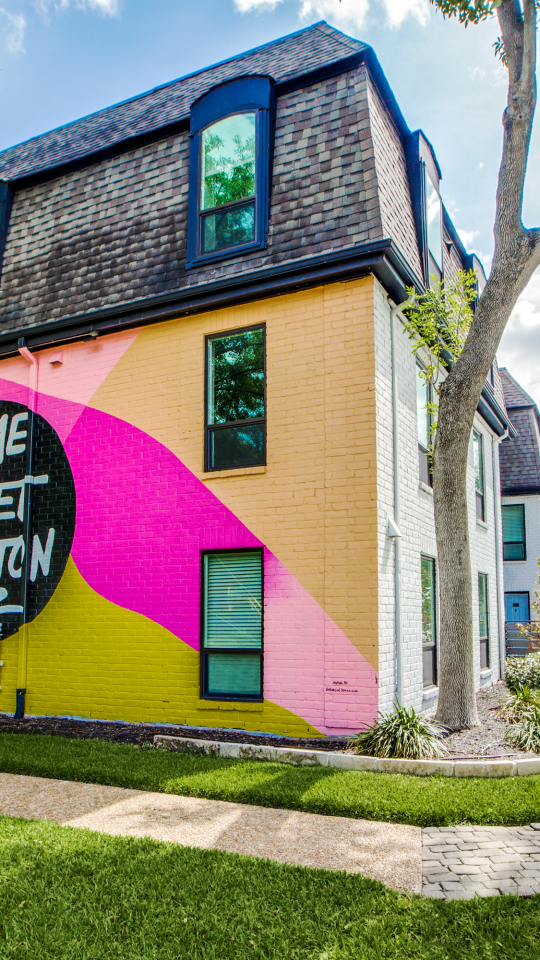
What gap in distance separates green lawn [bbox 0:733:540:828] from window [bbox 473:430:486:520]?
895cm

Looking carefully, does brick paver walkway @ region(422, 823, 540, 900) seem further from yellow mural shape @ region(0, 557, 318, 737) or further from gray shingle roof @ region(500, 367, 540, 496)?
gray shingle roof @ region(500, 367, 540, 496)

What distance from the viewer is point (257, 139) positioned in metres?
9.39

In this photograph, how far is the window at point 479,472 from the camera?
14.6 meters

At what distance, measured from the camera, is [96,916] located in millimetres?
3586

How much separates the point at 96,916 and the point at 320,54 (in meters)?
10.2

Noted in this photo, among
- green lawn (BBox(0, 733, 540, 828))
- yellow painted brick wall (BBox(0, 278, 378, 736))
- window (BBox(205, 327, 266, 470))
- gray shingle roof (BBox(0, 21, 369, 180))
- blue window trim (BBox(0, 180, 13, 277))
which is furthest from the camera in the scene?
blue window trim (BBox(0, 180, 13, 277))

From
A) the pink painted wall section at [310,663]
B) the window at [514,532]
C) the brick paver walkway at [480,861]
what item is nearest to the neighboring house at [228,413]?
the pink painted wall section at [310,663]

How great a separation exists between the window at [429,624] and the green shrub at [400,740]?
260cm

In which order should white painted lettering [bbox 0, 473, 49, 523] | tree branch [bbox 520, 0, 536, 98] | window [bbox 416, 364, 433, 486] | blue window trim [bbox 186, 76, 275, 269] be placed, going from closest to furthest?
1. tree branch [bbox 520, 0, 536, 98]
2. blue window trim [bbox 186, 76, 275, 269]
3. window [bbox 416, 364, 433, 486]
4. white painted lettering [bbox 0, 473, 49, 523]

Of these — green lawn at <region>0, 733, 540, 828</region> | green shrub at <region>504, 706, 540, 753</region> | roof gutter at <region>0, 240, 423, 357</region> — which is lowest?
green lawn at <region>0, 733, 540, 828</region>

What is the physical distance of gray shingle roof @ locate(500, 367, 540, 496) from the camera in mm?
22047

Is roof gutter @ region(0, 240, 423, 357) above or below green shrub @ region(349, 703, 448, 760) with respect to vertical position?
above

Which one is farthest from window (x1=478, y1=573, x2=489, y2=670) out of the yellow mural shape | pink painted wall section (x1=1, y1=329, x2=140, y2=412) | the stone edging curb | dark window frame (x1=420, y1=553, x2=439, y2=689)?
pink painted wall section (x1=1, y1=329, x2=140, y2=412)

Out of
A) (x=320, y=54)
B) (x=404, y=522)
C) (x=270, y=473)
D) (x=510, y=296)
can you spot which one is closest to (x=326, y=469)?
(x=270, y=473)
